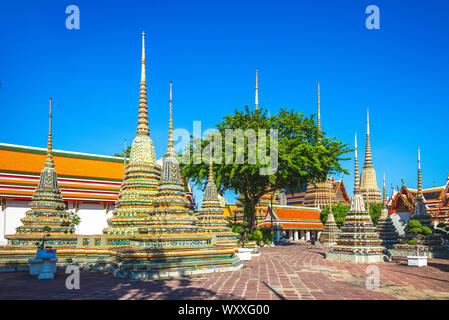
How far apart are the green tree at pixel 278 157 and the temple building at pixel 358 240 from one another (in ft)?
23.6

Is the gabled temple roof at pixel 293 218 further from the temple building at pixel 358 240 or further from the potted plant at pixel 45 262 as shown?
the potted plant at pixel 45 262

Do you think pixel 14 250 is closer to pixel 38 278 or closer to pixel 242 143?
pixel 38 278

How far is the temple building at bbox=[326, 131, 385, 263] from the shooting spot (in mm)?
17562

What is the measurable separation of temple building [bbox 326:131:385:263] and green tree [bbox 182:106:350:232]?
7.18 metres

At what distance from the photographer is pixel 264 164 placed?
25516 mm

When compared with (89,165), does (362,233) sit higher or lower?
lower

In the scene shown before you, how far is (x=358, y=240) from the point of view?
708 inches

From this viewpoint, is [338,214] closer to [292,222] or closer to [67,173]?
[292,222]

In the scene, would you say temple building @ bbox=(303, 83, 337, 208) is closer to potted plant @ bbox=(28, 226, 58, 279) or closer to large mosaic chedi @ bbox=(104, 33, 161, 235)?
large mosaic chedi @ bbox=(104, 33, 161, 235)

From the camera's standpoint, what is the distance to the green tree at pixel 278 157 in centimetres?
2597

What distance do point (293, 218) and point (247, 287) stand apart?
33197mm

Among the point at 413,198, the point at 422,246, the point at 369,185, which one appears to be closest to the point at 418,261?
the point at 422,246

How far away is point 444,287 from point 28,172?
29018 mm
